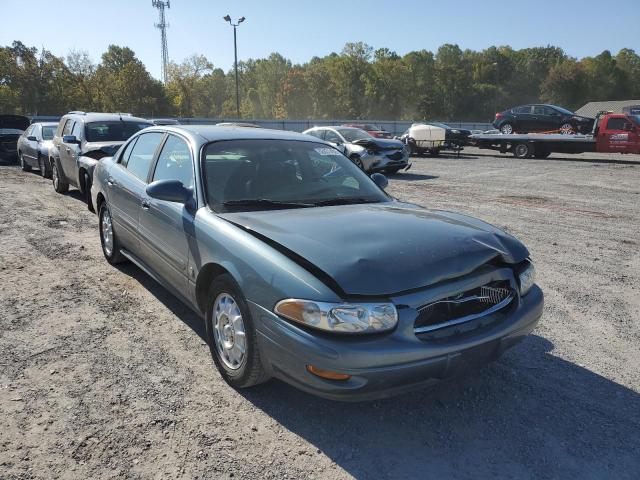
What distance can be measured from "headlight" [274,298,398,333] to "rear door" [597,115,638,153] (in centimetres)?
2036

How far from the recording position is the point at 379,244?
2689mm

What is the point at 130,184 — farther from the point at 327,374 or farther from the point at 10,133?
the point at 10,133

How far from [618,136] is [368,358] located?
20.8 meters

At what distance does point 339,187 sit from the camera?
3.89m

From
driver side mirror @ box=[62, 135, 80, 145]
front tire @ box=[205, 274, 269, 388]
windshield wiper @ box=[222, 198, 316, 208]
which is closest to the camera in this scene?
front tire @ box=[205, 274, 269, 388]

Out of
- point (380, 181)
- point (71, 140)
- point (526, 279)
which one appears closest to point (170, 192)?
point (380, 181)

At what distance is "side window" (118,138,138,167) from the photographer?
5035 mm

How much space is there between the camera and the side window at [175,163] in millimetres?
3726

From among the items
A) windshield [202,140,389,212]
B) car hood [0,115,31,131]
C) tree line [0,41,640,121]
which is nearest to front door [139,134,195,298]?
windshield [202,140,389,212]

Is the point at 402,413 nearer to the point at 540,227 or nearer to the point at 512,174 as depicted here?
the point at 540,227

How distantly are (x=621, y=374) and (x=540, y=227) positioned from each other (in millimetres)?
4739

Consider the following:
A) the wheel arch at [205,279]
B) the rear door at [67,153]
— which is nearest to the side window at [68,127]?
the rear door at [67,153]

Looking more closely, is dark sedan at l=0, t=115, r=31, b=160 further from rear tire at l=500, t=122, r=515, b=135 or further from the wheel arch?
rear tire at l=500, t=122, r=515, b=135

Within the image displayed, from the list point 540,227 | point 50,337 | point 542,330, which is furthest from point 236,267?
point 540,227
